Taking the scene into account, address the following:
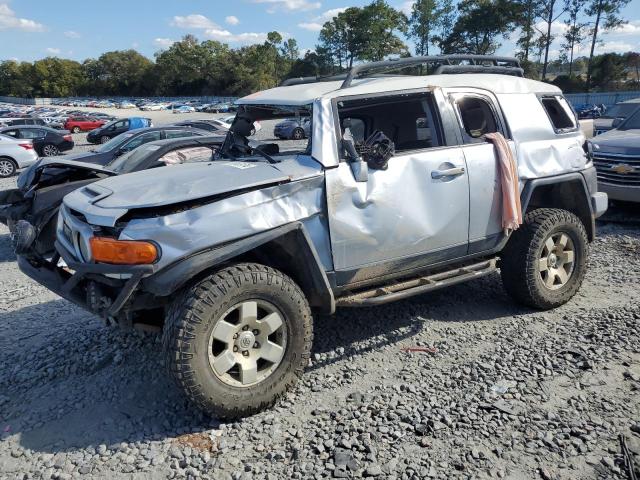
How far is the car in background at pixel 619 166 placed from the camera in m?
7.83

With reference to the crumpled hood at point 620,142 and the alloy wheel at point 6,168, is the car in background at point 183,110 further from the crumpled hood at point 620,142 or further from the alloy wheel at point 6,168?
the crumpled hood at point 620,142

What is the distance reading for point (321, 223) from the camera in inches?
140

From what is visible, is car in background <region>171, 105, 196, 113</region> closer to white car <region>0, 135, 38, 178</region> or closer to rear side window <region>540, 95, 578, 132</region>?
white car <region>0, 135, 38, 178</region>

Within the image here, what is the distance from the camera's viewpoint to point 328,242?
11.8 ft

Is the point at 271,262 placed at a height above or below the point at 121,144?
above

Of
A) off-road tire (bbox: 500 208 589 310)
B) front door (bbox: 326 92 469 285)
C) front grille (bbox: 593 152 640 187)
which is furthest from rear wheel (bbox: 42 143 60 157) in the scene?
off-road tire (bbox: 500 208 589 310)

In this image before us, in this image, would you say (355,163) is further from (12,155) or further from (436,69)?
(12,155)

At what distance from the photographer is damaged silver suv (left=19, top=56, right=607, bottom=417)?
3109mm

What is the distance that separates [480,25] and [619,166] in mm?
63408

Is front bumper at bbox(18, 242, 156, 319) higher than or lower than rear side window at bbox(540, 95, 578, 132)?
lower

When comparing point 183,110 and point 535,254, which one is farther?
point 183,110

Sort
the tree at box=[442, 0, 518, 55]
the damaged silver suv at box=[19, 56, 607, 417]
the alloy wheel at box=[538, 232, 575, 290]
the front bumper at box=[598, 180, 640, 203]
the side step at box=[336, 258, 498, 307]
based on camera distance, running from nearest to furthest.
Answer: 1. the damaged silver suv at box=[19, 56, 607, 417]
2. the side step at box=[336, 258, 498, 307]
3. the alloy wheel at box=[538, 232, 575, 290]
4. the front bumper at box=[598, 180, 640, 203]
5. the tree at box=[442, 0, 518, 55]

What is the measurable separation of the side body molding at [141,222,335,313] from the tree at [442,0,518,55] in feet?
216

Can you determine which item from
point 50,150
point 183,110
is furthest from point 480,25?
point 50,150
